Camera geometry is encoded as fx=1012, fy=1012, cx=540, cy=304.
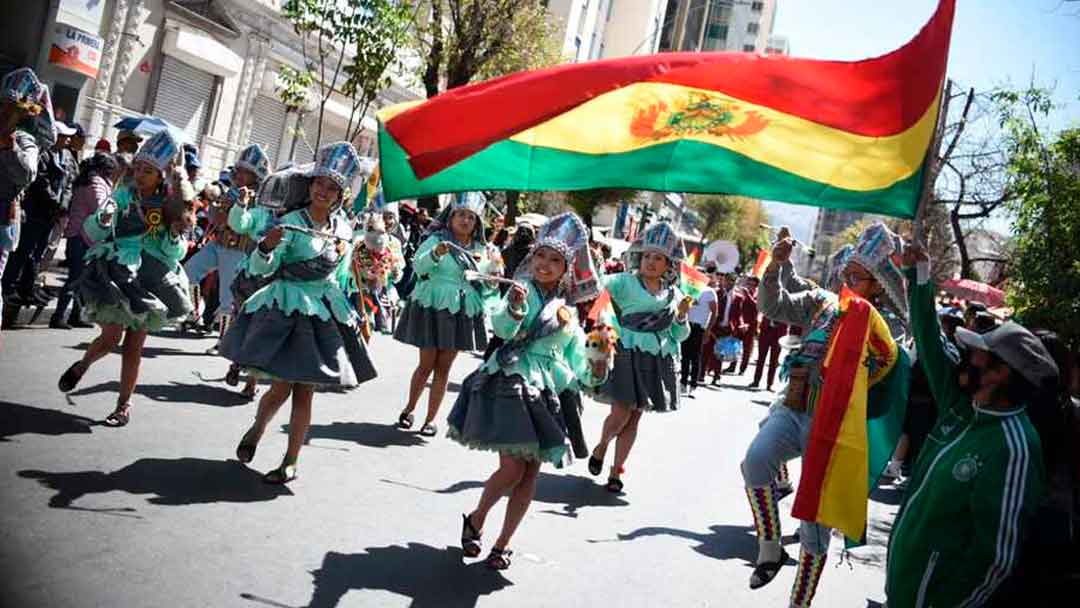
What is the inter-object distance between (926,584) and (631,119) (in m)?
2.41

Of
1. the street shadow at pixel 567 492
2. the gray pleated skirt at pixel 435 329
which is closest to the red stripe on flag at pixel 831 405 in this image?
the street shadow at pixel 567 492

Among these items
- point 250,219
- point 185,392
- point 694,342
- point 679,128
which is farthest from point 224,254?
point 694,342

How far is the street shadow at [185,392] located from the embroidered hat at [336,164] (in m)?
2.70

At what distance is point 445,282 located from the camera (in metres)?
9.65

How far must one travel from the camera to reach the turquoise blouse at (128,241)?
712 centimetres

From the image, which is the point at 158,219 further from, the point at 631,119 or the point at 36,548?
the point at 631,119

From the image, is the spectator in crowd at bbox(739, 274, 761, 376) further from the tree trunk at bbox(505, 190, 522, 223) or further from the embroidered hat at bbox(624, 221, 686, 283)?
the embroidered hat at bbox(624, 221, 686, 283)

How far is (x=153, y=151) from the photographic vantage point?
23.3 feet

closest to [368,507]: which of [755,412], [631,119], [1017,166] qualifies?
[631,119]

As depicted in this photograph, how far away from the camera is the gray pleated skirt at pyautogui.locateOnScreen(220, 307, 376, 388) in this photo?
6.28 meters

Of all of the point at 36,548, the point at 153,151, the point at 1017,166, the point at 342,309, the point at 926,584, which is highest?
the point at 1017,166

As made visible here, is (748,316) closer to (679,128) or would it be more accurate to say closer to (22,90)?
(22,90)

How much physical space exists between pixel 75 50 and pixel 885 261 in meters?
17.5

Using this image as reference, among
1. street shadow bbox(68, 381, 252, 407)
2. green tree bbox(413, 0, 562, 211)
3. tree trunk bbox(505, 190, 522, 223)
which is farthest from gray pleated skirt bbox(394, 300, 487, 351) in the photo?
tree trunk bbox(505, 190, 522, 223)
